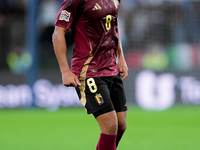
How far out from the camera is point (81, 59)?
430 cm

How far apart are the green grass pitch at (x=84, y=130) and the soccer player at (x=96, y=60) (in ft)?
7.24

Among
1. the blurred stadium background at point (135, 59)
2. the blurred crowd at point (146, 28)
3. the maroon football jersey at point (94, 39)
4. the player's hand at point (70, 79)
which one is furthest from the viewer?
the blurred crowd at point (146, 28)

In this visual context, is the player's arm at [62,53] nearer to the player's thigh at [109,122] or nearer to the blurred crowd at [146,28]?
the player's thigh at [109,122]

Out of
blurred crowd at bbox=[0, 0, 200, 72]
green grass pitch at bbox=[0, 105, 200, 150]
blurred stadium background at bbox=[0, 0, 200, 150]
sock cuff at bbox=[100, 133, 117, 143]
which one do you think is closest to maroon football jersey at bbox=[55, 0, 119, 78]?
sock cuff at bbox=[100, 133, 117, 143]

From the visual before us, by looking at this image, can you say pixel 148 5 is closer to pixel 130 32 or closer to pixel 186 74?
pixel 130 32

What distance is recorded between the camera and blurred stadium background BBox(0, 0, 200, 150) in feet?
41.0

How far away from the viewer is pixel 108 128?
13.5ft

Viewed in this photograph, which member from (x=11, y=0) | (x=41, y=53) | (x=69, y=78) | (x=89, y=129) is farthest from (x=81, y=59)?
(x=11, y=0)

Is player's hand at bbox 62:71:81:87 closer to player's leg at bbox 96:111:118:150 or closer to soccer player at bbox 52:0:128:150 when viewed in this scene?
soccer player at bbox 52:0:128:150

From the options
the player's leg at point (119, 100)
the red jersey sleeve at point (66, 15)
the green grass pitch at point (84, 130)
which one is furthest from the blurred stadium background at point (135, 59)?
the red jersey sleeve at point (66, 15)

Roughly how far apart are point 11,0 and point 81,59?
1024 cm

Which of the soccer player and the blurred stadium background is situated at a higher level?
the soccer player

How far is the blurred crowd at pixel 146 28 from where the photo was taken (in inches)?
520

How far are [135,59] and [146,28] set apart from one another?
3.30 ft
